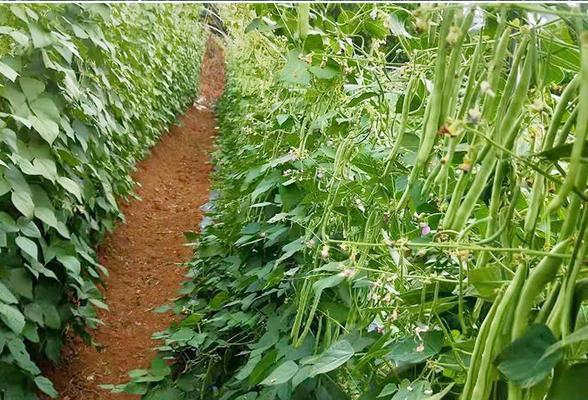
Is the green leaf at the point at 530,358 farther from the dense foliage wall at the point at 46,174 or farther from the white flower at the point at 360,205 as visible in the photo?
the dense foliage wall at the point at 46,174

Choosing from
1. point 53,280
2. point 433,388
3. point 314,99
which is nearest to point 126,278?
point 53,280

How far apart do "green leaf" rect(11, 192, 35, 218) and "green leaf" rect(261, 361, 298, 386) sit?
1.02 metres

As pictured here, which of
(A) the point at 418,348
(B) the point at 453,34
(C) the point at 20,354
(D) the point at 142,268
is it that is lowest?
(D) the point at 142,268

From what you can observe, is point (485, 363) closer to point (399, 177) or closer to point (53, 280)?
point (399, 177)

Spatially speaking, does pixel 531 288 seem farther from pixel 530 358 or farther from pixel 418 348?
pixel 418 348

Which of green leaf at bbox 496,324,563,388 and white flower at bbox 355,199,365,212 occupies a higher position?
green leaf at bbox 496,324,563,388

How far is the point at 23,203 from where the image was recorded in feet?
6.33

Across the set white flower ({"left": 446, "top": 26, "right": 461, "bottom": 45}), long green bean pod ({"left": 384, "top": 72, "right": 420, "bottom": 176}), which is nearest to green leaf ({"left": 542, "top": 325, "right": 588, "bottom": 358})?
white flower ({"left": 446, "top": 26, "right": 461, "bottom": 45})

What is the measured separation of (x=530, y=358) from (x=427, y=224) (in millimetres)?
418

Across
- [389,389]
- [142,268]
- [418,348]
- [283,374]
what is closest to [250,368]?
[283,374]

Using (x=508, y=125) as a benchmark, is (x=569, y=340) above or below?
below

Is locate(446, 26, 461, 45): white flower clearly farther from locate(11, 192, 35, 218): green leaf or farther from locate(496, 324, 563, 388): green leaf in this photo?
locate(11, 192, 35, 218): green leaf

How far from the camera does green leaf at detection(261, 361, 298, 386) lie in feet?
3.90

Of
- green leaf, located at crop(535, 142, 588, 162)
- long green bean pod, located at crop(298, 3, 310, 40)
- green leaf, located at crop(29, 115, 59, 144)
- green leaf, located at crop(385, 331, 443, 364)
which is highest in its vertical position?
long green bean pod, located at crop(298, 3, 310, 40)
